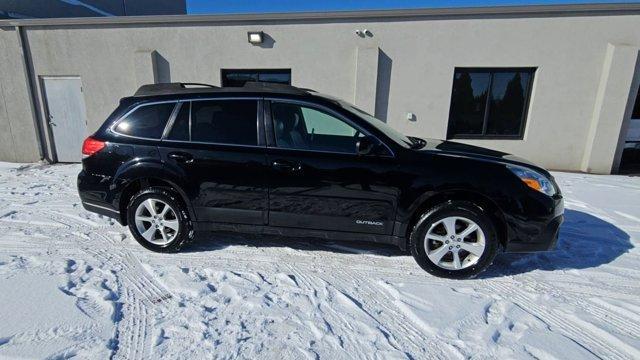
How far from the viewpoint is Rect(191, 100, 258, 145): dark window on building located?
10.2 ft

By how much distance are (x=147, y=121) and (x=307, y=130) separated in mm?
1663

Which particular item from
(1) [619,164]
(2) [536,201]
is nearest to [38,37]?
(2) [536,201]

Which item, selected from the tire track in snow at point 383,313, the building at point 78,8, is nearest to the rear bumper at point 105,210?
the tire track in snow at point 383,313

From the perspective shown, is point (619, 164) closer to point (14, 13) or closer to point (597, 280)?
point (597, 280)

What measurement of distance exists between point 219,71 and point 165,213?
16.4 ft

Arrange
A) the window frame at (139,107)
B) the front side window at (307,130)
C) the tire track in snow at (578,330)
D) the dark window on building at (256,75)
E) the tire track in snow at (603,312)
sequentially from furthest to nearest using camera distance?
the dark window on building at (256,75)
the window frame at (139,107)
the front side window at (307,130)
the tire track in snow at (603,312)
the tire track in snow at (578,330)

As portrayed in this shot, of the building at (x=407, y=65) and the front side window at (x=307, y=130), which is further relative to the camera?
the building at (x=407, y=65)

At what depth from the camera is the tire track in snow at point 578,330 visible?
2.09 metres

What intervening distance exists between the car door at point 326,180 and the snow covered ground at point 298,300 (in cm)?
48

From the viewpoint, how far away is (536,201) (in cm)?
277

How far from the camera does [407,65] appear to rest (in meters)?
6.95

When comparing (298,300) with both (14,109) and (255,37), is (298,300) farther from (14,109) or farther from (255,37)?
(14,109)

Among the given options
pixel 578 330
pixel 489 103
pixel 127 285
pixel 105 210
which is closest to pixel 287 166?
pixel 127 285

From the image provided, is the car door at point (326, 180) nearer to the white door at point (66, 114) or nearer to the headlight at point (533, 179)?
the headlight at point (533, 179)
